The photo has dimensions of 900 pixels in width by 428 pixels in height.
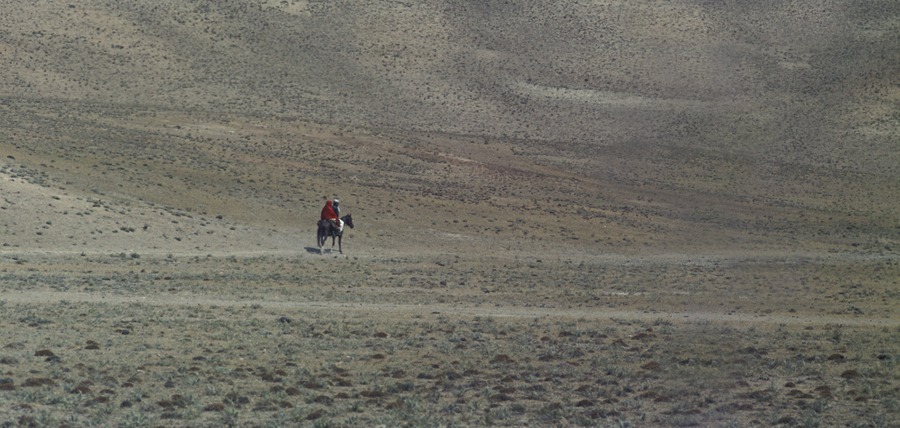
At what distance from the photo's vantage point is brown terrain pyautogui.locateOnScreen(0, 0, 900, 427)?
1736 centimetres

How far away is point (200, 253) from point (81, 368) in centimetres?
1911

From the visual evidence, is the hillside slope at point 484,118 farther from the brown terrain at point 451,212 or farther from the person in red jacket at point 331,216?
the person in red jacket at point 331,216

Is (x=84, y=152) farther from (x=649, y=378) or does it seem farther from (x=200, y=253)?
(x=649, y=378)

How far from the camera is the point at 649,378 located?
18234mm

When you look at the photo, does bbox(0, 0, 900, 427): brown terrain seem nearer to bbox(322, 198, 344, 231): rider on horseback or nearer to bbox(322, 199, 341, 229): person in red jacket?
bbox(322, 198, 344, 231): rider on horseback

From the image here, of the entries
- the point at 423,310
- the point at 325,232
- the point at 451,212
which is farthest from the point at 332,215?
the point at 423,310

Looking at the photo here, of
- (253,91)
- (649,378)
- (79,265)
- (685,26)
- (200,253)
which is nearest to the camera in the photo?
(649,378)

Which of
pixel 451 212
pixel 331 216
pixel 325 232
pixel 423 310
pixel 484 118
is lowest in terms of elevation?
pixel 423 310

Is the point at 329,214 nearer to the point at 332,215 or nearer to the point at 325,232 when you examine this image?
the point at 332,215

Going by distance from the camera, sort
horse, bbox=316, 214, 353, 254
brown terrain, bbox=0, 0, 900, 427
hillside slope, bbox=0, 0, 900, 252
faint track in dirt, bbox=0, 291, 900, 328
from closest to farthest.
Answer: brown terrain, bbox=0, 0, 900, 427
faint track in dirt, bbox=0, 291, 900, 328
horse, bbox=316, 214, 353, 254
hillside slope, bbox=0, 0, 900, 252

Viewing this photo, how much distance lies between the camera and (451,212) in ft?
163

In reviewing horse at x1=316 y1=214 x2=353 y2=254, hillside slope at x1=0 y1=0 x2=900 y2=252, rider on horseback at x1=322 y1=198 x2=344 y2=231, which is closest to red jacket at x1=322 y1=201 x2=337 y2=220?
rider on horseback at x1=322 y1=198 x2=344 y2=231

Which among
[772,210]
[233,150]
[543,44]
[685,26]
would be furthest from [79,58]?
[772,210]

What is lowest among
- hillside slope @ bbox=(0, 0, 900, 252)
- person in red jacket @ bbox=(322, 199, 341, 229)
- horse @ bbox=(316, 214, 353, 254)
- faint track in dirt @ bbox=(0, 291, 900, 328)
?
faint track in dirt @ bbox=(0, 291, 900, 328)
